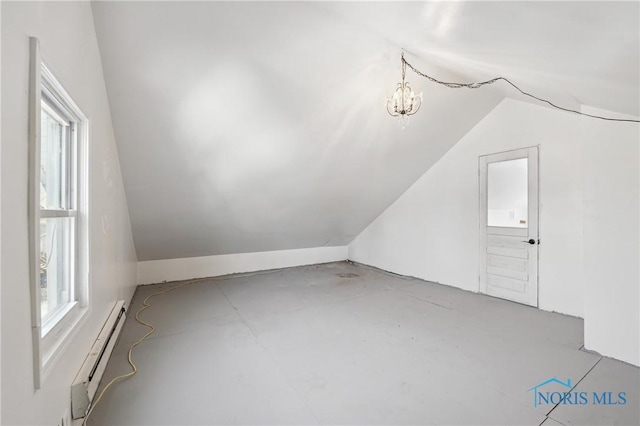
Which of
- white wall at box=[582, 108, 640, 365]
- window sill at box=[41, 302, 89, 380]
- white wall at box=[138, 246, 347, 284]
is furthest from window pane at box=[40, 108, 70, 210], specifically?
white wall at box=[582, 108, 640, 365]

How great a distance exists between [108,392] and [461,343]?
2.87 metres

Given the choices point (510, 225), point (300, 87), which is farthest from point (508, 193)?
point (300, 87)

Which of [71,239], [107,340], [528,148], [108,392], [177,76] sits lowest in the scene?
[108,392]

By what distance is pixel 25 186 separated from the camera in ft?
3.63

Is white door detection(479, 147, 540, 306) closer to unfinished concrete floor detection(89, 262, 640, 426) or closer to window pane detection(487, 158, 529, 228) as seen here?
window pane detection(487, 158, 529, 228)

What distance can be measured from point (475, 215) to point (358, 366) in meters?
2.99

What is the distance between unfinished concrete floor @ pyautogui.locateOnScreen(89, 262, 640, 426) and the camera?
69.7 inches

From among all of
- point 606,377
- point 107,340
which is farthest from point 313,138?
point 606,377

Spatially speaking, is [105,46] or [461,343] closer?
[105,46]

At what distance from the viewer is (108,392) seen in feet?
6.47

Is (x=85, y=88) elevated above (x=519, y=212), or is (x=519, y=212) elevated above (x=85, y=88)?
(x=85, y=88)

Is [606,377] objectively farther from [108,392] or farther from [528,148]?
[108,392]

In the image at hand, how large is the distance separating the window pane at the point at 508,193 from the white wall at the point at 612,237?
3.89ft

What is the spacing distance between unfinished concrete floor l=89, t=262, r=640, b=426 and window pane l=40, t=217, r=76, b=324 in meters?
0.75
